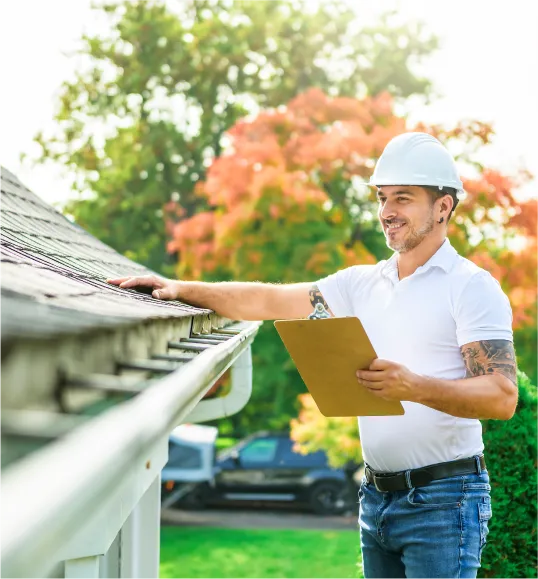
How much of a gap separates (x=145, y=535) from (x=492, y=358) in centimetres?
211

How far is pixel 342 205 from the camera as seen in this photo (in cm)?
1442

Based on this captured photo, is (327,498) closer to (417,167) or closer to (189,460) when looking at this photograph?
(189,460)

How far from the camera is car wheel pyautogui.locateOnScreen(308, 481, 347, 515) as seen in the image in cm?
1402

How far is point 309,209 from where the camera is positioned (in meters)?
13.4

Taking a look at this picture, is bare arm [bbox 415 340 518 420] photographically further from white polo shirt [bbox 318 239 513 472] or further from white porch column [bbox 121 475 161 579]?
white porch column [bbox 121 475 161 579]

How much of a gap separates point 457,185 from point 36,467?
103 inches

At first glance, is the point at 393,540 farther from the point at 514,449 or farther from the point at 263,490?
the point at 263,490

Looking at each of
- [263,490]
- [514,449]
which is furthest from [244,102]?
[514,449]

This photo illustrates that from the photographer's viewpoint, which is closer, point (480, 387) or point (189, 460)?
point (480, 387)

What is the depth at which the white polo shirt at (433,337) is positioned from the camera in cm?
297

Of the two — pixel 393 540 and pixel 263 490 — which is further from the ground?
pixel 393 540

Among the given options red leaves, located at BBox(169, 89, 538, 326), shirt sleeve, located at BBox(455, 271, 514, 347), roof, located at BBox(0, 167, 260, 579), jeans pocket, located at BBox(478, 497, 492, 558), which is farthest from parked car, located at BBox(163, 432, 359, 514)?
roof, located at BBox(0, 167, 260, 579)

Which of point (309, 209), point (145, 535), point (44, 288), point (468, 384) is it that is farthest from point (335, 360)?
point (309, 209)

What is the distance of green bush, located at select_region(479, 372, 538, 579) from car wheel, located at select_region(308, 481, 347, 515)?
9.18 meters
